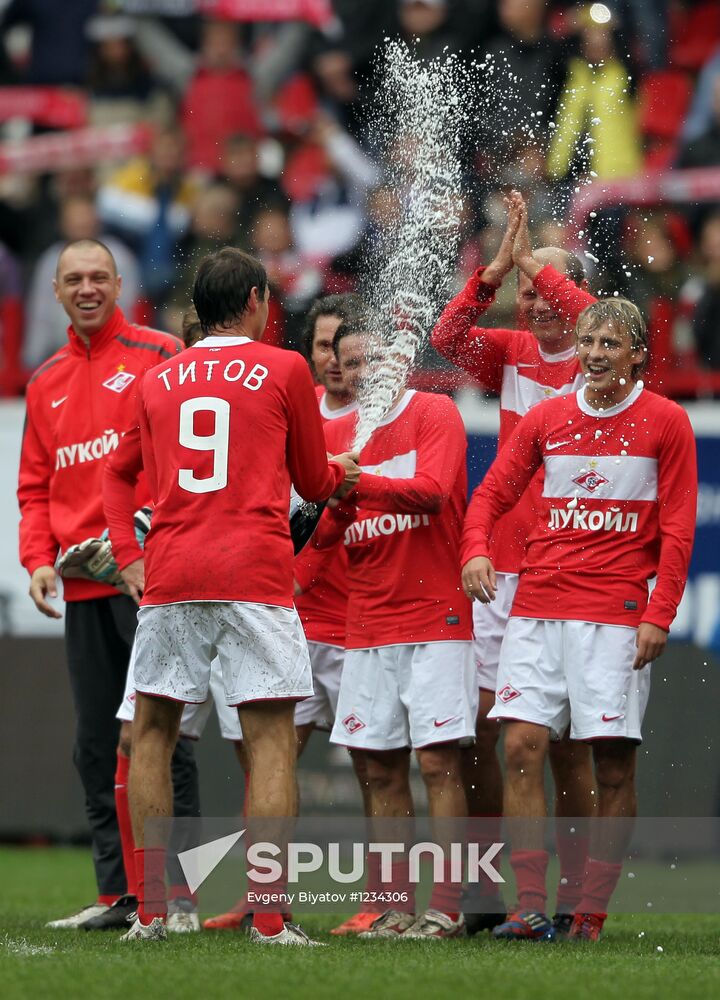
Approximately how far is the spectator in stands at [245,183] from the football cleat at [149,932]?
530 cm

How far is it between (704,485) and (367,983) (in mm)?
6170

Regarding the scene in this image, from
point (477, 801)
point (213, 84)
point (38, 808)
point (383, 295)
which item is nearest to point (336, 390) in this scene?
point (383, 295)

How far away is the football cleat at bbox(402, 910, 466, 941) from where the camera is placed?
17.9ft

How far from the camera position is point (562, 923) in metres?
5.58

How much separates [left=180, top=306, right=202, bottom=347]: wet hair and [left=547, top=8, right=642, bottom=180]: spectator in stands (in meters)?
1.44

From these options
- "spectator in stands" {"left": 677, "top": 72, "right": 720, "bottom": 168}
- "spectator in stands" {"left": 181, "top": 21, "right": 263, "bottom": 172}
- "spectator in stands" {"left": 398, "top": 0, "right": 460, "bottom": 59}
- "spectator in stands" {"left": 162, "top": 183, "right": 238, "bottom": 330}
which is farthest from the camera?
"spectator in stands" {"left": 181, "top": 21, "right": 263, "bottom": 172}

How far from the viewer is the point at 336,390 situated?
20.7 ft

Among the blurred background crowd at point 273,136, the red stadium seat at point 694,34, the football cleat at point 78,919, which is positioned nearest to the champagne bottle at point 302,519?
the football cleat at point 78,919

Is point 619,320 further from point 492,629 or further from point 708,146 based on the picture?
point 708,146

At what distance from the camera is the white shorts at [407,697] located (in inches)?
224

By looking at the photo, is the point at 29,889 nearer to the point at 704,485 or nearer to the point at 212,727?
the point at 212,727

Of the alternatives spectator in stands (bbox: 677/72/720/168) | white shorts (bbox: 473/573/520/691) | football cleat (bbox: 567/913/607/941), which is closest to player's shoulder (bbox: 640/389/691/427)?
white shorts (bbox: 473/573/520/691)

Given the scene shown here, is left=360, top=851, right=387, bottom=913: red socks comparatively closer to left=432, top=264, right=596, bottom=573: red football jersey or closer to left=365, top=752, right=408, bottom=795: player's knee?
left=365, top=752, right=408, bottom=795: player's knee

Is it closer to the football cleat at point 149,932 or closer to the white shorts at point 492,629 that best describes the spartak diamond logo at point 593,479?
the white shorts at point 492,629
